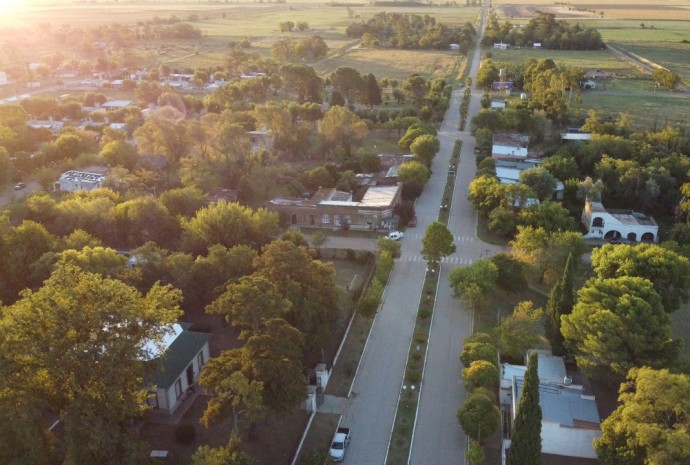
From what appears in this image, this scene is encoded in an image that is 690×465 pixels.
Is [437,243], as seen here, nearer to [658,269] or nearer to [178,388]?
[658,269]

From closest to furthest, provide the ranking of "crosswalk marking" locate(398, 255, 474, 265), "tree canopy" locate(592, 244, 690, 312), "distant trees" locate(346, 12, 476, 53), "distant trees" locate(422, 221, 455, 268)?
"tree canopy" locate(592, 244, 690, 312)
"distant trees" locate(422, 221, 455, 268)
"crosswalk marking" locate(398, 255, 474, 265)
"distant trees" locate(346, 12, 476, 53)

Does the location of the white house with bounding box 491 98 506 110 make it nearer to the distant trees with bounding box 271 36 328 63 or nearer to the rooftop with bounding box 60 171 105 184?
the distant trees with bounding box 271 36 328 63

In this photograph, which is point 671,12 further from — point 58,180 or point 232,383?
point 232,383

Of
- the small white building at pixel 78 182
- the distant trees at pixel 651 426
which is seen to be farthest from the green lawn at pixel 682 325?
the small white building at pixel 78 182

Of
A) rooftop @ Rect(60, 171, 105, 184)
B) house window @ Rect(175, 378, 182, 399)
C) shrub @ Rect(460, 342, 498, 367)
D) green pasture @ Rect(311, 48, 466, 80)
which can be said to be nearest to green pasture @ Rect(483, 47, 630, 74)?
green pasture @ Rect(311, 48, 466, 80)

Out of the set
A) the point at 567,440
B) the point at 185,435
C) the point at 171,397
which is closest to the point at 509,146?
the point at 567,440

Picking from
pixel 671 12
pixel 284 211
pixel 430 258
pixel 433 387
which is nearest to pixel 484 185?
pixel 430 258

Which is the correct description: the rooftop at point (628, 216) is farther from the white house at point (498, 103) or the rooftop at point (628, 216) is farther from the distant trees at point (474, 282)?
the white house at point (498, 103)

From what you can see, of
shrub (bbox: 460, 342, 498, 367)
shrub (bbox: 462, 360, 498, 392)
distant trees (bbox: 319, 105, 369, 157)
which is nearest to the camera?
shrub (bbox: 462, 360, 498, 392)
